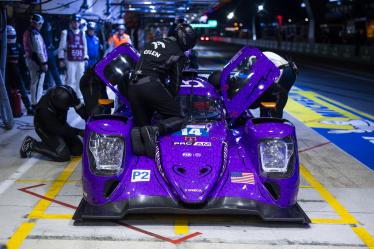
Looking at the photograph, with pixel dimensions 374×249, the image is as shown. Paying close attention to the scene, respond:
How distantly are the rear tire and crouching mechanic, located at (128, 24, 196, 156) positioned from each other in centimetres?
2

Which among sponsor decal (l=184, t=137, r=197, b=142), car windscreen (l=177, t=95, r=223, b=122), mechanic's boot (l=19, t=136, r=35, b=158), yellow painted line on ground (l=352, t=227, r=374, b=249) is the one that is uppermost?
car windscreen (l=177, t=95, r=223, b=122)

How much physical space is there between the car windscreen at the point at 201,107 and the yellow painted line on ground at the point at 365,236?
2049mm

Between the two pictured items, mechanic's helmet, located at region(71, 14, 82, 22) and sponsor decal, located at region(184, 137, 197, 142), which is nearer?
sponsor decal, located at region(184, 137, 197, 142)

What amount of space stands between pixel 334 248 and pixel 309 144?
4464 millimetres

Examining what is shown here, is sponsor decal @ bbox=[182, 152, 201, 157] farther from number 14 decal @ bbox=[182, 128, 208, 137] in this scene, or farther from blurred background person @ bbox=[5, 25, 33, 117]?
blurred background person @ bbox=[5, 25, 33, 117]

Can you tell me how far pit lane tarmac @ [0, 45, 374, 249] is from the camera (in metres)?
4.69

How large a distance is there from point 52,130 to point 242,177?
3.39m

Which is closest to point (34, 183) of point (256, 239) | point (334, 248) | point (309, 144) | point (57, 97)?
point (57, 97)

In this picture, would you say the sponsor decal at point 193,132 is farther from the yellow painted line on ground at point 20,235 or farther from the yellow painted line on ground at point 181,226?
the yellow painted line on ground at point 20,235

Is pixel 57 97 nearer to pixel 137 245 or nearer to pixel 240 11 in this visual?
pixel 137 245

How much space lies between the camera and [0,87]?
372 inches

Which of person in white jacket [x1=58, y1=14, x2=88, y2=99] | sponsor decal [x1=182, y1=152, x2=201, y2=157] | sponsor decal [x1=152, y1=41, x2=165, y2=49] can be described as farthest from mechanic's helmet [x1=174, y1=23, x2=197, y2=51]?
person in white jacket [x1=58, y1=14, x2=88, y2=99]

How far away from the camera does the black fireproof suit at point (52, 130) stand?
7488mm

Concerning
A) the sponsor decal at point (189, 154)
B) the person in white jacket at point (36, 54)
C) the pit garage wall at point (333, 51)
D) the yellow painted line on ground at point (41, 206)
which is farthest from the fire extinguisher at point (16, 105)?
the pit garage wall at point (333, 51)
